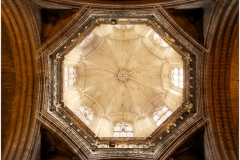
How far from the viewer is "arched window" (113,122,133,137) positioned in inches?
750

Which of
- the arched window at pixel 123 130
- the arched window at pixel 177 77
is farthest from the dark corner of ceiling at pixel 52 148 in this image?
the arched window at pixel 177 77

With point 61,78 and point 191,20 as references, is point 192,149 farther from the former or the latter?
point 61,78

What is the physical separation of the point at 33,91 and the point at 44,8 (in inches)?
168

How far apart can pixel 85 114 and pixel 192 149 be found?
9.04 meters

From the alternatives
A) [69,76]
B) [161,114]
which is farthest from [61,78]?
[161,114]

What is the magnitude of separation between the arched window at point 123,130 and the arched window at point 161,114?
211 cm

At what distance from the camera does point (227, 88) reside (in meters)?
13.3

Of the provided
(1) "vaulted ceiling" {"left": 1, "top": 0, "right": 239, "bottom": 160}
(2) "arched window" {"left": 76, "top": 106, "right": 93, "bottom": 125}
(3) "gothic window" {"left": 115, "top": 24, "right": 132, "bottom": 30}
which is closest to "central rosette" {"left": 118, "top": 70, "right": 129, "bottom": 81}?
(3) "gothic window" {"left": 115, "top": 24, "right": 132, "bottom": 30}

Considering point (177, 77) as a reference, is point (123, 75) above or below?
above

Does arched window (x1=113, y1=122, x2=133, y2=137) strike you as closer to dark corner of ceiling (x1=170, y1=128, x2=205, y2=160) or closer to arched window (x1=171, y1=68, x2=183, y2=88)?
arched window (x1=171, y1=68, x2=183, y2=88)

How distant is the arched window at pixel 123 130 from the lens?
19.1 m

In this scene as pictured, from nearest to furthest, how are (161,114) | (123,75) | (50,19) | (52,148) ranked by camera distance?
(50,19) < (52,148) < (161,114) < (123,75)

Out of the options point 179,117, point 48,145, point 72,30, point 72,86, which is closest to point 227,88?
point 179,117

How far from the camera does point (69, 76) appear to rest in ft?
64.7
